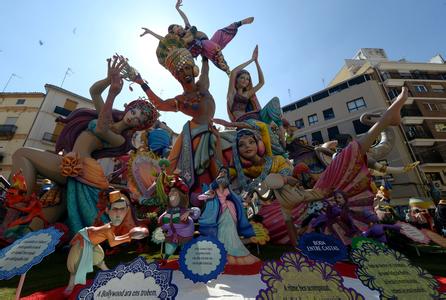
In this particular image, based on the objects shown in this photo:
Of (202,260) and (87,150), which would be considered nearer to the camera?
(202,260)

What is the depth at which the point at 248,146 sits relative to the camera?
171 inches

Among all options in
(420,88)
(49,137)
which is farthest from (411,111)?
(49,137)

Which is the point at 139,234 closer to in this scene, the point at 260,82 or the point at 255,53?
the point at 260,82

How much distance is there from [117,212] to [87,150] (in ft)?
7.61

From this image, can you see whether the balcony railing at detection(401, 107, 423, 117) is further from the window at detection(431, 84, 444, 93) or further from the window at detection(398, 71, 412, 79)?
the window at detection(398, 71, 412, 79)

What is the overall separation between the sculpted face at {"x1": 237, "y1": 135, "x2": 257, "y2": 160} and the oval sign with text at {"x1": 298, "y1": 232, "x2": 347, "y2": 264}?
2.24m

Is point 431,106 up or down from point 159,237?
up

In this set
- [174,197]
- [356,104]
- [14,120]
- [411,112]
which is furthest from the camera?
[356,104]

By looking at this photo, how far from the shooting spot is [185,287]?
80.7 inches

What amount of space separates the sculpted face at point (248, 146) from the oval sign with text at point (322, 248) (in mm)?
2244

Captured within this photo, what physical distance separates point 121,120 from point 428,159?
22.7 metres

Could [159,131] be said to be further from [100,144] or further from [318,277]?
[318,277]

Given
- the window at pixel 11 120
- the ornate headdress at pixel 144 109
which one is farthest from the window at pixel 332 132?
the window at pixel 11 120

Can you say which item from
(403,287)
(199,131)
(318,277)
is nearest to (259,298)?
(318,277)
